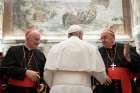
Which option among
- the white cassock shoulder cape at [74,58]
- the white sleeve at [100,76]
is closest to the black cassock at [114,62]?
the white sleeve at [100,76]

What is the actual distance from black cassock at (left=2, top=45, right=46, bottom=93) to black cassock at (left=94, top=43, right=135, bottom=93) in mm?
1121

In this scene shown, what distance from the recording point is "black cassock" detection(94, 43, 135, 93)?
5.91 metres

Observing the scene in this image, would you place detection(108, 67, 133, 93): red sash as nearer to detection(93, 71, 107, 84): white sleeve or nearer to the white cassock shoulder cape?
detection(93, 71, 107, 84): white sleeve

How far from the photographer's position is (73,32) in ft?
17.8

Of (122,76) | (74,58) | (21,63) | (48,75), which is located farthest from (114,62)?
(21,63)

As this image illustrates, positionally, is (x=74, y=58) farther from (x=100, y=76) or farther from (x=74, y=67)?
(x=100, y=76)

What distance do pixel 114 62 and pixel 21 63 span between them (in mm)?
1685

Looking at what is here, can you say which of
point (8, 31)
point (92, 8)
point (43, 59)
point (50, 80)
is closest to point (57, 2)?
point (92, 8)

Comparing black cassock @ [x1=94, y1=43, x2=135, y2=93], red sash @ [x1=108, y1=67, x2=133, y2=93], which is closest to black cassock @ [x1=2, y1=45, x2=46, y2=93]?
black cassock @ [x1=94, y1=43, x2=135, y2=93]

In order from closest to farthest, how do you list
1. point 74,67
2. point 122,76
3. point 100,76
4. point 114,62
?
1. point 74,67
2. point 100,76
3. point 122,76
4. point 114,62

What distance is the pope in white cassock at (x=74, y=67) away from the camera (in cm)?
507

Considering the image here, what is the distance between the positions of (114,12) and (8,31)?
364 centimetres

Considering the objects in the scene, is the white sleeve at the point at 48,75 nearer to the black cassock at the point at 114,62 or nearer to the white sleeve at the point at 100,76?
the white sleeve at the point at 100,76

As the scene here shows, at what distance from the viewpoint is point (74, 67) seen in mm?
5066
